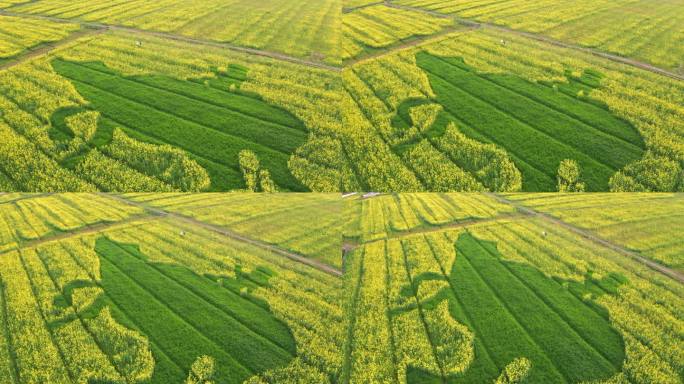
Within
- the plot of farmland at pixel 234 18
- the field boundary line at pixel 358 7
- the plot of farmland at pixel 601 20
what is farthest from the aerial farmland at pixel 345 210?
the field boundary line at pixel 358 7

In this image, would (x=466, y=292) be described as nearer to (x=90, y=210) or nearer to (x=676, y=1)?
(x=90, y=210)

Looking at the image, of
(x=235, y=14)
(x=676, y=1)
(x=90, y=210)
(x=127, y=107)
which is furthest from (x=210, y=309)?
(x=676, y=1)

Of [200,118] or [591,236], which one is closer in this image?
[591,236]

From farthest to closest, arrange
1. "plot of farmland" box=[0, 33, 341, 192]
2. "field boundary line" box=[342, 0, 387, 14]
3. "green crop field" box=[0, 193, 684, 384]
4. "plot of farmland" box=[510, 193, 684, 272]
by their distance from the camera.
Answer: "field boundary line" box=[342, 0, 387, 14], "plot of farmland" box=[0, 33, 341, 192], "plot of farmland" box=[510, 193, 684, 272], "green crop field" box=[0, 193, 684, 384]

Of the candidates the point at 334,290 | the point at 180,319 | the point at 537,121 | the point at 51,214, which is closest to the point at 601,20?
the point at 537,121

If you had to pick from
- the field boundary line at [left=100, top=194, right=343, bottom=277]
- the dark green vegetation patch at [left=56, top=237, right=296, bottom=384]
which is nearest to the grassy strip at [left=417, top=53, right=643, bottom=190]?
the field boundary line at [left=100, top=194, right=343, bottom=277]

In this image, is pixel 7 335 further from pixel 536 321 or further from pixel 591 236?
pixel 591 236

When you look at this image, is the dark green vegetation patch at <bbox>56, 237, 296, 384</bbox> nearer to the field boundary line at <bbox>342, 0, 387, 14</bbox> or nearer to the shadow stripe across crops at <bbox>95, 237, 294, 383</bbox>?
the shadow stripe across crops at <bbox>95, 237, 294, 383</bbox>
